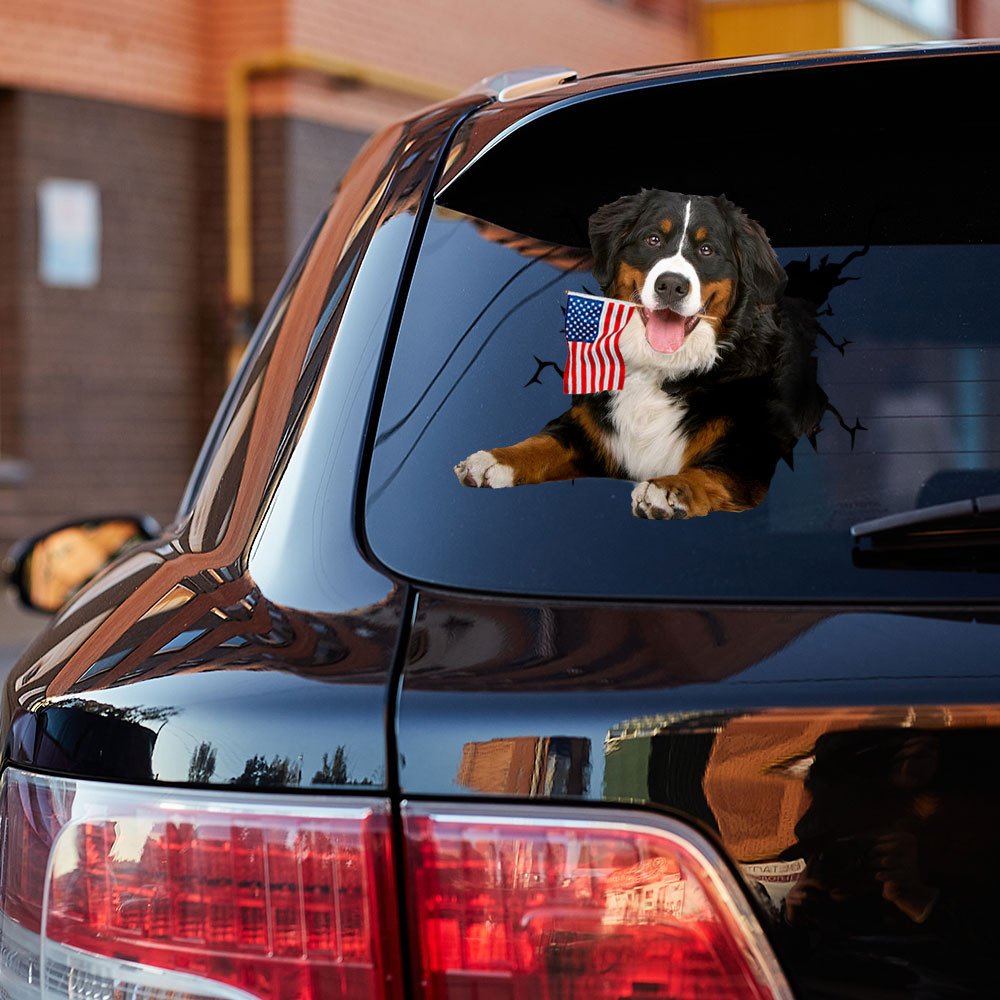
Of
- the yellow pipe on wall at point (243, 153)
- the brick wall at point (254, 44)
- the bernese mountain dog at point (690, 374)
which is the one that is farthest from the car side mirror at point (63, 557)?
the yellow pipe on wall at point (243, 153)

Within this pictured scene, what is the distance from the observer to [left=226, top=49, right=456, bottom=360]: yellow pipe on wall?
11453mm

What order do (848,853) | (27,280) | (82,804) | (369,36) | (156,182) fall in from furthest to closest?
(369,36)
(156,182)
(27,280)
(82,804)
(848,853)

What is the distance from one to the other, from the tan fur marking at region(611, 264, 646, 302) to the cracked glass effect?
0.09 feet

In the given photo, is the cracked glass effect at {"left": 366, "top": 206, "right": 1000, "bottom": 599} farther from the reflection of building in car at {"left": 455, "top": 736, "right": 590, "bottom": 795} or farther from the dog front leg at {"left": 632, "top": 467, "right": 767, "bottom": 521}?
the reflection of building in car at {"left": 455, "top": 736, "right": 590, "bottom": 795}

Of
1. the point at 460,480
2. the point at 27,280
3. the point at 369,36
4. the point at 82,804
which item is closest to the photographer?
the point at 82,804

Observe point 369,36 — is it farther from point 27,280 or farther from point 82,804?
point 82,804

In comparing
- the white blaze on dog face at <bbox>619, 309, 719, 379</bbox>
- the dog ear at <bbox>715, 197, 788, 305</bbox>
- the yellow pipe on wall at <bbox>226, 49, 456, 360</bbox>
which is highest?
the yellow pipe on wall at <bbox>226, 49, 456, 360</bbox>

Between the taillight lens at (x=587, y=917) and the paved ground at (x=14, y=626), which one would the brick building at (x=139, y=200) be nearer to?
the paved ground at (x=14, y=626)

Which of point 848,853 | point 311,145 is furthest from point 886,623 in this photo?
point 311,145

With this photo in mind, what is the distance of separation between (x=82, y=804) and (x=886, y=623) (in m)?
0.63

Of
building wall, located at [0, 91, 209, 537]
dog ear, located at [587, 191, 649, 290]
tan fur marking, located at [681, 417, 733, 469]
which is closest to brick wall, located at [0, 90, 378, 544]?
building wall, located at [0, 91, 209, 537]

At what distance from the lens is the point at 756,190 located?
147cm

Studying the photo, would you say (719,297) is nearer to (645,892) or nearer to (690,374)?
(690,374)

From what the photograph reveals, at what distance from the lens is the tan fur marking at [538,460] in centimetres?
138
